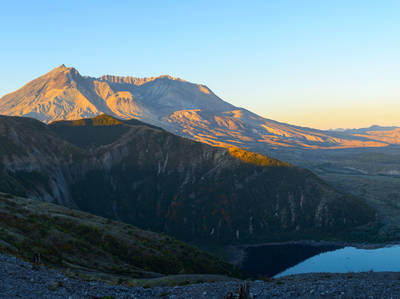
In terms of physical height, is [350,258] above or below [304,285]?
below

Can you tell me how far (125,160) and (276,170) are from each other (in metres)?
66.7

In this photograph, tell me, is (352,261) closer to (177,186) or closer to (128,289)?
(177,186)

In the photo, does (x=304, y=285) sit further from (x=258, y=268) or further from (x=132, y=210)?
(x=132, y=210)

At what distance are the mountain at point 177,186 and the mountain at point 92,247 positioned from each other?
163 ft

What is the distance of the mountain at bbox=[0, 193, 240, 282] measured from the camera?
33250 mm

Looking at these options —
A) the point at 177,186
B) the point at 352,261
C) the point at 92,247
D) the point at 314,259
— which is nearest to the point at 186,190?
the point at 177,186

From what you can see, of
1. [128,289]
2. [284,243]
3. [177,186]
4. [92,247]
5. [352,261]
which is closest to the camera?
[128,289]

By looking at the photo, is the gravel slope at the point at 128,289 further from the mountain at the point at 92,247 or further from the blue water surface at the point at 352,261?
the blue water surface at the point at 352,261

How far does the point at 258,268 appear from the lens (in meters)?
88.6

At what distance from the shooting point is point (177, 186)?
12825 centimetres

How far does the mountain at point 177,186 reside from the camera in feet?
359

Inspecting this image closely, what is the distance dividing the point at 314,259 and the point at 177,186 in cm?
5930

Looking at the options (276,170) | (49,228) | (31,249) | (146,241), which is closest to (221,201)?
(276,170)

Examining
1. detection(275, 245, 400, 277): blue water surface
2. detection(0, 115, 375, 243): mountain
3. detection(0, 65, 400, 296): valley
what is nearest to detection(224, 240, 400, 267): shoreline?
detection(0, 65, 400, 296): valley
